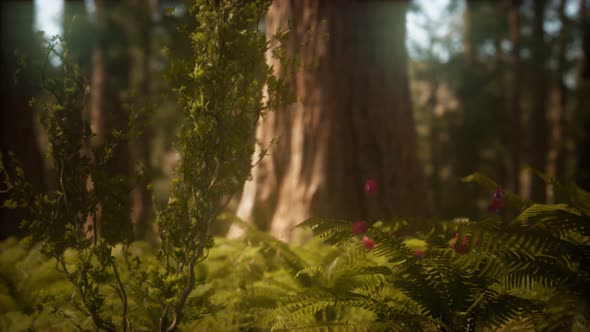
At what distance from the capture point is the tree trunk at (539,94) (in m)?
13.4

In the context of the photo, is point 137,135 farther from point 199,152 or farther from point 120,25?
point 120,25

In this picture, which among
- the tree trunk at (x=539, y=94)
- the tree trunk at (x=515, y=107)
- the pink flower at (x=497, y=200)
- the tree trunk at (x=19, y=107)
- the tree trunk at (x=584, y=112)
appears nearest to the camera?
the pink flower at (x=497, y=200)

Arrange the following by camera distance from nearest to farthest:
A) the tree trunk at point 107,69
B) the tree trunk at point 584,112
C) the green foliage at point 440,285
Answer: the green foliage at point 440,285, the tree trunk at point 584,112, the tree trunk at point 107,69

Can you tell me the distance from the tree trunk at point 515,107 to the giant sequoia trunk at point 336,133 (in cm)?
1057

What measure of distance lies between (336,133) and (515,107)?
1265 cm

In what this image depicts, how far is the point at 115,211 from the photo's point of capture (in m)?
2.47

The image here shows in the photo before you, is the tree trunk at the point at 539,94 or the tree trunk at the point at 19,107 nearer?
the tree trunk at the point at 19,107

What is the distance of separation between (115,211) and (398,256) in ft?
4.83

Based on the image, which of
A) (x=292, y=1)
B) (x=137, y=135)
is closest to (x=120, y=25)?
(x=292, y=1)

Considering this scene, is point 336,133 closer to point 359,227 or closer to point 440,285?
point 359,227

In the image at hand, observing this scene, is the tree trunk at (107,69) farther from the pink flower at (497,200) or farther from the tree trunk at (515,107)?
the tree trunk at (515,107)

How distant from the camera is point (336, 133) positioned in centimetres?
459

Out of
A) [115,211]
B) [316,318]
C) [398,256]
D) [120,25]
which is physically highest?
[120,25]

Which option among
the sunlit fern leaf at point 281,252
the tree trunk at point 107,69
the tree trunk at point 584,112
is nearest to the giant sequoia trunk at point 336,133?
the sunlit fern leaf at point 281,252
